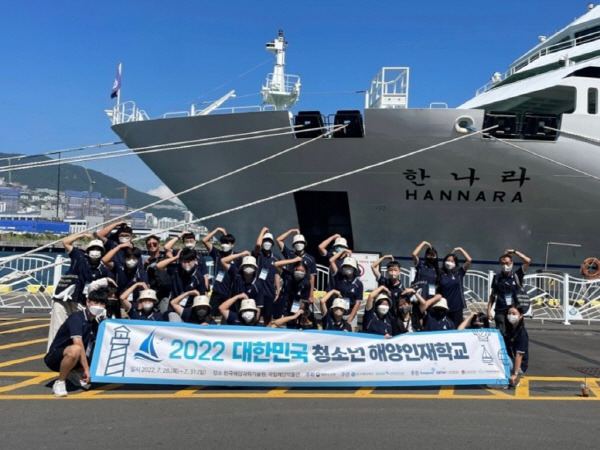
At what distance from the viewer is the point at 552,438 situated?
4086 millimetres

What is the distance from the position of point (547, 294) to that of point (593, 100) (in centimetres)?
454

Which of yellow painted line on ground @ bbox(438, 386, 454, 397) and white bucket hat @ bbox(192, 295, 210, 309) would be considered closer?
yellow painted line on ground @ bbox(438, 386, 454, 397)

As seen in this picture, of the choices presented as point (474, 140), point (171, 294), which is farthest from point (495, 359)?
point (474, 140)

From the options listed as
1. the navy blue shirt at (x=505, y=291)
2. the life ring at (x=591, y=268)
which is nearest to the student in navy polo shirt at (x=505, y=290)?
the navy blue shirt at (x=505, y=291)

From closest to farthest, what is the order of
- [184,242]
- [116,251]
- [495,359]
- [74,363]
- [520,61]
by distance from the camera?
[74,363], [495,359], [116,251], [184,242], [520,61]

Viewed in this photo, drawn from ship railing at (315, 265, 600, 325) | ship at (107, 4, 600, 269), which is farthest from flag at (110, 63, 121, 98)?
ship railing at (315, 265, 600, 325)

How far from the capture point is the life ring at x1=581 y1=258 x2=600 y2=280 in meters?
12.6

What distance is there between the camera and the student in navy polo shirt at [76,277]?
5.96 meters

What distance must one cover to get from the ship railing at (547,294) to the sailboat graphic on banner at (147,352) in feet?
23.3

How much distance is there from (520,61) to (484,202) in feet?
29.6

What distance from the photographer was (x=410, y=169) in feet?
40.5

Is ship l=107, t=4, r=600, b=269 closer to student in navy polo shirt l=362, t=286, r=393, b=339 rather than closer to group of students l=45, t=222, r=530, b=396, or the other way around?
group of students l=45, t=222, r=530, b=396

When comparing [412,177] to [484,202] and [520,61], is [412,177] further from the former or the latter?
[520,61]

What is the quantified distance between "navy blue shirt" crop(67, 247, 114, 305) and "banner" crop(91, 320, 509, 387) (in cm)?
87
